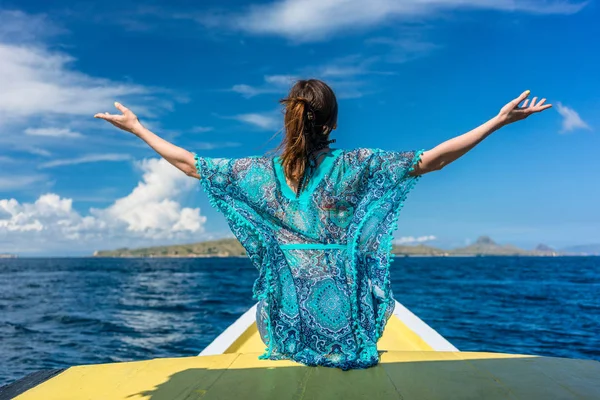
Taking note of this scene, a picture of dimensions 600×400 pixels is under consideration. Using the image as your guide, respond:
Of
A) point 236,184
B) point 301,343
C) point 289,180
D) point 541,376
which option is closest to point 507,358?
point 541,376

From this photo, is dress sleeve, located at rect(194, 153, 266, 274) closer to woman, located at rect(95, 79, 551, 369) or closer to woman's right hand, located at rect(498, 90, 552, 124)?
woman, located at rect(95, 79, 551, 369)

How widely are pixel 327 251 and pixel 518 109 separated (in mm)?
1215

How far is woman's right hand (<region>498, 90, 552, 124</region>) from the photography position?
250cm

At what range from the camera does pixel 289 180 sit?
9.07 feet

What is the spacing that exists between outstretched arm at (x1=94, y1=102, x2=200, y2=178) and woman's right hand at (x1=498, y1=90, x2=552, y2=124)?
5.57ft

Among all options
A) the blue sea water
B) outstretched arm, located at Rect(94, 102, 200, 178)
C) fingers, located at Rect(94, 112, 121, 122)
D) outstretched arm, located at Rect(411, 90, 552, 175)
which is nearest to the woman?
outstretched arm, located at Rect(411, 90, 552, 175)

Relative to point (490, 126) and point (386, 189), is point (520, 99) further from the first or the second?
point (386, 189)

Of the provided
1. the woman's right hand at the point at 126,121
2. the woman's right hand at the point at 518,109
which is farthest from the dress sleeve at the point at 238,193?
the woman's right hand at the point at 518,109

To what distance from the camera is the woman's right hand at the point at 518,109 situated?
250cm

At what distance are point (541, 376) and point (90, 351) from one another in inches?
370

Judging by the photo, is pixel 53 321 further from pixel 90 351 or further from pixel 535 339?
pixel 535 339

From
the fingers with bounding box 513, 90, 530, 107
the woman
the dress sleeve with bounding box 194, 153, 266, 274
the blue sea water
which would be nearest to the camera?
the fingers with bounding box 513, 90, 530, 107

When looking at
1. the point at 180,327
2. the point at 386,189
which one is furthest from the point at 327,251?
the point at 180,327

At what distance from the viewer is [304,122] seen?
2643mm
